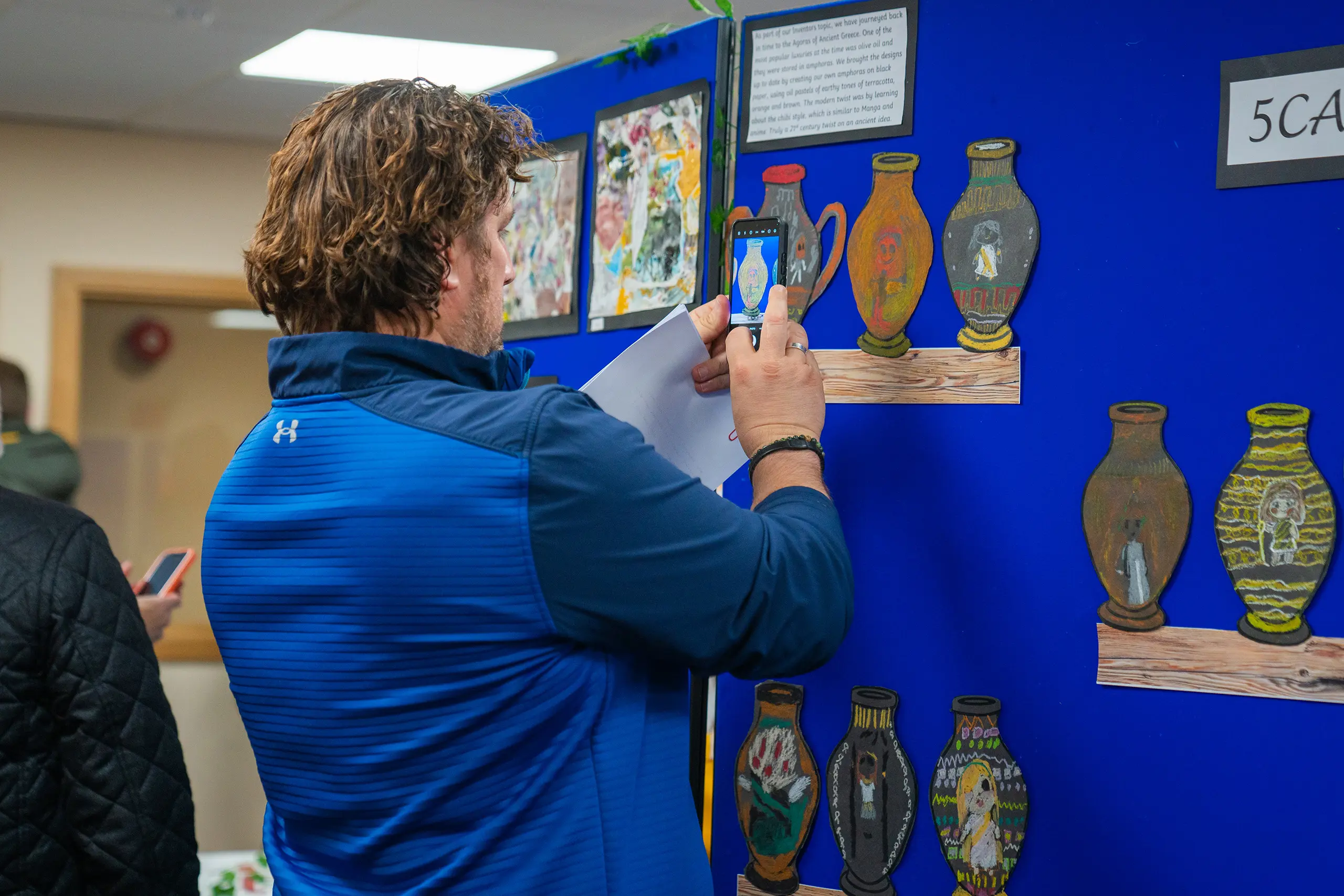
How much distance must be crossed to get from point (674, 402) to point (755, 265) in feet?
0.56

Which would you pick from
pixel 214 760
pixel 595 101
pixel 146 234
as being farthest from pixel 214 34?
pixel 214 760

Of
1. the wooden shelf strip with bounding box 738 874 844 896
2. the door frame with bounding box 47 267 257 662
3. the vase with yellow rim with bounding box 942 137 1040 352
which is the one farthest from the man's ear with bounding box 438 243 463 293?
the door frame with bounding box 47 267 257 662

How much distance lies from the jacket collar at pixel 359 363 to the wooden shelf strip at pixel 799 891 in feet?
2.06

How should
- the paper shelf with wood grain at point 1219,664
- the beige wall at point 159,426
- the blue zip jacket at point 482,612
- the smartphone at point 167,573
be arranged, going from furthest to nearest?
1. the beige wall at point 159,426
2. the smartphone at point 167,573
3. the paper shelf with wood grain at point 1219,664
4. the blue zip jacket at point 482,612

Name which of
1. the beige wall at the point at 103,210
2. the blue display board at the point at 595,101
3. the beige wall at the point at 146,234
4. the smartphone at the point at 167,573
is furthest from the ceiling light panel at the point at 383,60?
the blue display board at the point at 595,101

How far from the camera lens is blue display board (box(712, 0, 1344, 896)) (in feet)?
3.22

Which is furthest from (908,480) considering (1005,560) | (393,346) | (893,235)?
(393,346)

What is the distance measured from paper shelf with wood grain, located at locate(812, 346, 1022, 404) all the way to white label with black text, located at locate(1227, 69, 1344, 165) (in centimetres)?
26

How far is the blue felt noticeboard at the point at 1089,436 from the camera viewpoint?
98 centimetres

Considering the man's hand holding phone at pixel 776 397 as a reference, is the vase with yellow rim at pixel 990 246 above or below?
above

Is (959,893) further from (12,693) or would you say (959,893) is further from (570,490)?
(12,693)

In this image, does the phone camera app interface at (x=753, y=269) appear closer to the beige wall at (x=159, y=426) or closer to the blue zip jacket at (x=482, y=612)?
the blue zip jacket at (x=482, y=612)

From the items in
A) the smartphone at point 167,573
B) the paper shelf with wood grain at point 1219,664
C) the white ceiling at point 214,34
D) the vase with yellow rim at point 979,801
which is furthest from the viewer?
the white ceiling at point 214,34

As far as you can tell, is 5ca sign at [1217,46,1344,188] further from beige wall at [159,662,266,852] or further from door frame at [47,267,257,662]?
beige wall at [159,662,266,852]
